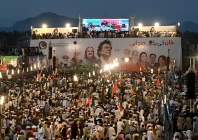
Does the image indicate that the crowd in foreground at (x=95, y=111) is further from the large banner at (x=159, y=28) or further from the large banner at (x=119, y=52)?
the large banner at (x=159, y=28)

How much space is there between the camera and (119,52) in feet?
128

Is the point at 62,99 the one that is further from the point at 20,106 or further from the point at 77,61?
the point at 77,61

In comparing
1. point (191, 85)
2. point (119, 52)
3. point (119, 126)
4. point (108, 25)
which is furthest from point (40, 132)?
point (108, 25)

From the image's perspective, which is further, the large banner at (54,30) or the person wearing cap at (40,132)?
the large banner at (54,30)

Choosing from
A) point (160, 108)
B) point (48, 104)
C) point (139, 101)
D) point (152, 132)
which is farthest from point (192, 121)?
point (48, 104)

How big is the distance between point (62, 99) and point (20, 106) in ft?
7.36

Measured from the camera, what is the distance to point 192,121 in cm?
1639

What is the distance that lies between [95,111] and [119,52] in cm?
2106

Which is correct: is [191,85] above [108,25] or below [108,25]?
below

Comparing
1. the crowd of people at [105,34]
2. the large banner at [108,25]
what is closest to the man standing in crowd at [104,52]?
the crowd of people at [105,34]

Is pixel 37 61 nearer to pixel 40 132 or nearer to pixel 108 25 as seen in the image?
pixel 108 25

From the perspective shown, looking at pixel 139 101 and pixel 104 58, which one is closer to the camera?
pixel 139 101

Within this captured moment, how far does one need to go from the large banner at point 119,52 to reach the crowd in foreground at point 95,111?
10200 millimetres

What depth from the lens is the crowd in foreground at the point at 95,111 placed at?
567 inches
